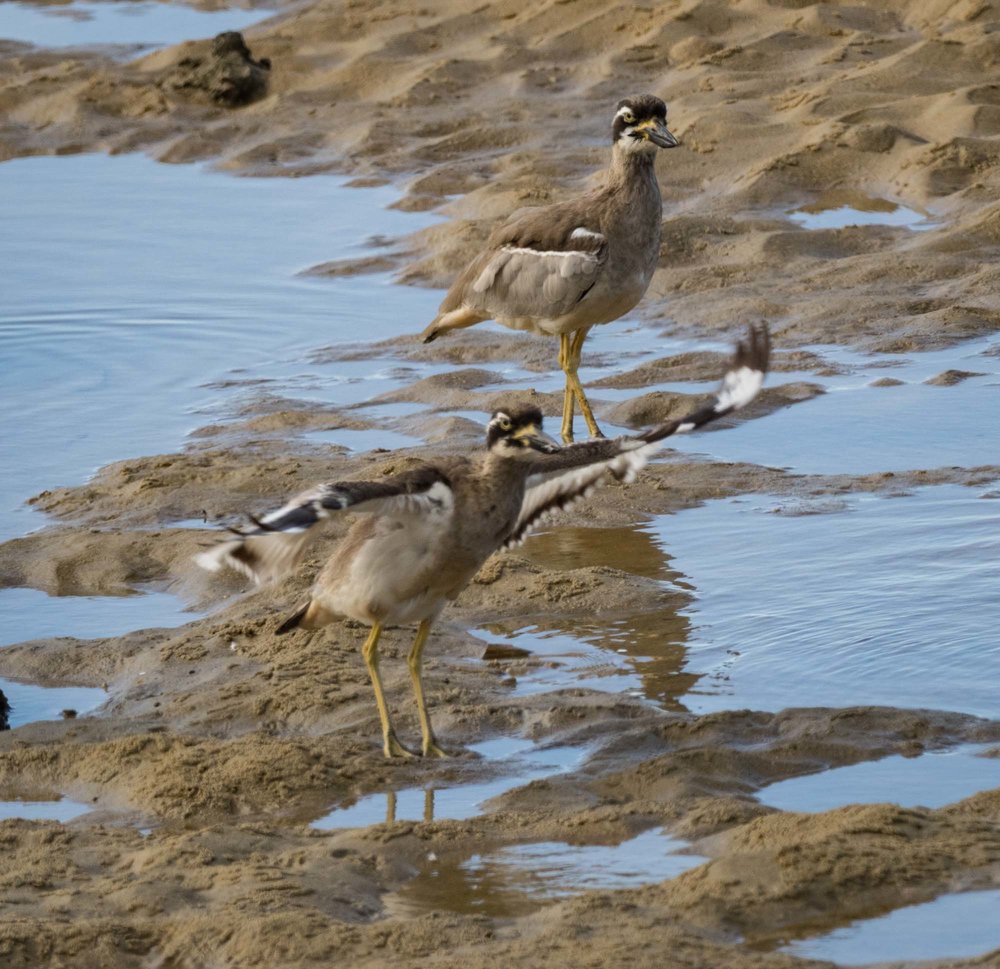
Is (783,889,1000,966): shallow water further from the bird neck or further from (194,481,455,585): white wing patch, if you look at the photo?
the bird neck

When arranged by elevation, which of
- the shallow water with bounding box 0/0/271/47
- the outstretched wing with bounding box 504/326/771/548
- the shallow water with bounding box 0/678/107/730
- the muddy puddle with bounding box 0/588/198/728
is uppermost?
the shallow water with bounding box 0/0/271/47

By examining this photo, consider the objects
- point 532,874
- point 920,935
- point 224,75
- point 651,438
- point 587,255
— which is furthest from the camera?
point 224,75

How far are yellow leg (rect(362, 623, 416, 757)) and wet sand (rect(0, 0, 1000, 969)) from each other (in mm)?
128

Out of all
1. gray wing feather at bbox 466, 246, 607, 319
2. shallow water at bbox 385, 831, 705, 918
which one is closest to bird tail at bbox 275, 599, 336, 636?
shallow water at bbox 385, 831, 705, 918

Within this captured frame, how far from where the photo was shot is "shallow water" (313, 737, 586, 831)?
6535 millimetres

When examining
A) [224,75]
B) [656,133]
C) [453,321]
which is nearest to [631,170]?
[656,133]

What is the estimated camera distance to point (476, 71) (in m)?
19.2

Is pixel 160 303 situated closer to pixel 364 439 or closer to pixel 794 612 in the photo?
pixel 364 439

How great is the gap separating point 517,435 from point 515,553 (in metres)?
2.55

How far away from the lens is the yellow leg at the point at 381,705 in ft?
23.1

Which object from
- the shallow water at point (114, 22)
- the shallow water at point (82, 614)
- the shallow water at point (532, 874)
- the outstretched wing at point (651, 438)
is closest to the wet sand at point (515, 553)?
the shallow water at point (532, 874)

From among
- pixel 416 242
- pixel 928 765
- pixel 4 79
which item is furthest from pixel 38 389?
pixel 4 79

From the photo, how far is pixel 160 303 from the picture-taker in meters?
14.8

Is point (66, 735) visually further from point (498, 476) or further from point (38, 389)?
point (38, 389)
